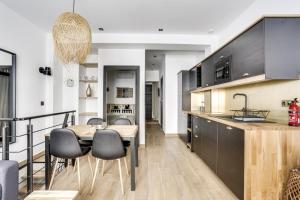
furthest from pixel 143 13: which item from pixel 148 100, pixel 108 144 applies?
pixel 148 100

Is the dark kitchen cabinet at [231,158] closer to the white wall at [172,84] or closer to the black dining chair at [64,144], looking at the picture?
the black dining chair at [64,144]

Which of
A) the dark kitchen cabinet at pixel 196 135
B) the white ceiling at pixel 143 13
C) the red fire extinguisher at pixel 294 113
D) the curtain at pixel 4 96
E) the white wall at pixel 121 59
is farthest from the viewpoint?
the white wall at pixel 121 59

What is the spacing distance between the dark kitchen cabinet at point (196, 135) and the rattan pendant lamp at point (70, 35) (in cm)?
248

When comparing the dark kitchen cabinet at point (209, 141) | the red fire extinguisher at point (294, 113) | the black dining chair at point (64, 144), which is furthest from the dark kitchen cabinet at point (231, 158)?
the black dining chair at point (64, 144)

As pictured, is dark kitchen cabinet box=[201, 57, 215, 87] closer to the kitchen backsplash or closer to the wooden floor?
the kitchen backsplash

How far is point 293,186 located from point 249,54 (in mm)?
1507

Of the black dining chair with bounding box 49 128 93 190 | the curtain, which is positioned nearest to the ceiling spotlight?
the black dining chair with bounding box 49 128 93 190

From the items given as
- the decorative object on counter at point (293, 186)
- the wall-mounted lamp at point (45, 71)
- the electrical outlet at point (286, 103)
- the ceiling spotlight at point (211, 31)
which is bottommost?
the decorative object on counter at point (293, 186)

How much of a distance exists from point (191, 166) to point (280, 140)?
179cm

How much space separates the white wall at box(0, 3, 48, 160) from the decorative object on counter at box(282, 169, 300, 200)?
411 cm

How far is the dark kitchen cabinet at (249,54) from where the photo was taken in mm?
2041

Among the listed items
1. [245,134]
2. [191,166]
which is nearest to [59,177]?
[191,166]

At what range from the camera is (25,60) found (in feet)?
12.1

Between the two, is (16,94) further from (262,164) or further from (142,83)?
(262,164)
